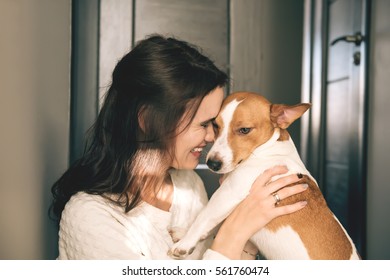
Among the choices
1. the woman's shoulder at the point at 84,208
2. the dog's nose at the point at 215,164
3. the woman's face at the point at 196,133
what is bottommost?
the woman's shoulder at the point at 84,208

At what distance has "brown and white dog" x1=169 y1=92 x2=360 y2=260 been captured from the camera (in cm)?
112

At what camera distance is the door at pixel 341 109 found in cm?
191

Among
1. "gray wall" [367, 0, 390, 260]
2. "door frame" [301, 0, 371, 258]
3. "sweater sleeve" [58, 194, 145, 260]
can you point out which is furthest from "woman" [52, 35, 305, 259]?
"door frame" [301, 0, 371, 258]

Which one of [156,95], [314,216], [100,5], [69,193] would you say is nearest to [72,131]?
[100,5]

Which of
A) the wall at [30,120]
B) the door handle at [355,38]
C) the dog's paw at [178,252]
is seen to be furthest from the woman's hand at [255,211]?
the door handle at [355,38]

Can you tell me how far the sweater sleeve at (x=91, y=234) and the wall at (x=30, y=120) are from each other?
0.17 meters

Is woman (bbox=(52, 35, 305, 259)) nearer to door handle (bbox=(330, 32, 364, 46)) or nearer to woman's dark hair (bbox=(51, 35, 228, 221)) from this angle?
woman's dark hair (bbox=(51, 35, 228, 221))

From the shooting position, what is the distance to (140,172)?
47.9 inches

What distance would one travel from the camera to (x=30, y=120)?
1.20 metres

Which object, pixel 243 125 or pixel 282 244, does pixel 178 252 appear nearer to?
pixel 282 244

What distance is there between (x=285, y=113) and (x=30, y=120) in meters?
0.81

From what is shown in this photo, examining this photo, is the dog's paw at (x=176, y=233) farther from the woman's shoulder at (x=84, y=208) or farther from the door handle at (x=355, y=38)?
the door handle at (x=355, y=38)

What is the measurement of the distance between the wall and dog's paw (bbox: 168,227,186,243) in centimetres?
45
